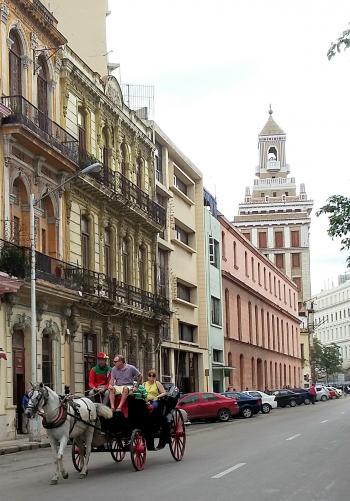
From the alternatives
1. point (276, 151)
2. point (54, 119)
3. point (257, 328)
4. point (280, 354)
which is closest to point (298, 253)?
point (276, 151)

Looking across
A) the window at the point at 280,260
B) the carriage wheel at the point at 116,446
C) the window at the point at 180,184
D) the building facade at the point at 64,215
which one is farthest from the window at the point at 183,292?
the window at the point at 280,260

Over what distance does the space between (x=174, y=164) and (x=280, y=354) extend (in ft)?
127

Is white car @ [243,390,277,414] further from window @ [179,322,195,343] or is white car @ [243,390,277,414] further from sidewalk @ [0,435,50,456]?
sidewalk @ [0,435,50,456]

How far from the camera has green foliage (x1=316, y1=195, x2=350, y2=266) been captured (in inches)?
798

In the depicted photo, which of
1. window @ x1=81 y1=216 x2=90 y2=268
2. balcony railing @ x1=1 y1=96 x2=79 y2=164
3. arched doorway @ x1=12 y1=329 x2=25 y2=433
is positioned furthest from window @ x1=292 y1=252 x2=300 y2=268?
arched doorway @ x1=12 y1=329 x2=25 y2=433

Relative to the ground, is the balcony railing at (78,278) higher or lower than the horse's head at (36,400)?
higher

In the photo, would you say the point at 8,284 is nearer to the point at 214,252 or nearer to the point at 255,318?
the point at 214,252

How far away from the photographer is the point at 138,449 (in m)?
15.5

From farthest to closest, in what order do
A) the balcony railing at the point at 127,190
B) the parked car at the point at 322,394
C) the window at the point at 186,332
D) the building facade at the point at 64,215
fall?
the parked car at the point at 322,394, the window at the point at 186,332, the balcony railing at the point at 127,190, the building facade at the point at 64,215

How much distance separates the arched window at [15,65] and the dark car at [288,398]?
37.4 metres

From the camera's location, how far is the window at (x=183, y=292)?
53625 millimetres

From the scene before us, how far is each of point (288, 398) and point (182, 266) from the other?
53.0 feet

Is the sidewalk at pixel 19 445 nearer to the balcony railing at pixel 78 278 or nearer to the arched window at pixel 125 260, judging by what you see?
the balcony railing at pixel 78 278

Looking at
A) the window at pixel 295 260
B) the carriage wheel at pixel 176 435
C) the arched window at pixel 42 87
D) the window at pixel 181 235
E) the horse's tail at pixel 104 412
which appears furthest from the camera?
the window at pixel 295 260
